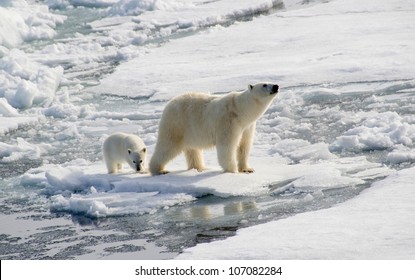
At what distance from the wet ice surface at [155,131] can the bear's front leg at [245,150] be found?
0.14 metres

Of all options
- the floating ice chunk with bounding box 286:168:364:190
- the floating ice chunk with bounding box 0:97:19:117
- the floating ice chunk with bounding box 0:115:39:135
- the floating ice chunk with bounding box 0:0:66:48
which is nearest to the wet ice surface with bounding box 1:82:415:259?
the floating ice chunk with bounding box 286:168:364:190

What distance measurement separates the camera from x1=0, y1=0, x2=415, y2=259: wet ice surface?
22.4 feet

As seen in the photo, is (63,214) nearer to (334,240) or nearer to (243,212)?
(243,212)

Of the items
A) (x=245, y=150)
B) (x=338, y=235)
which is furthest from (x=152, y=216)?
(x=338, y=235)

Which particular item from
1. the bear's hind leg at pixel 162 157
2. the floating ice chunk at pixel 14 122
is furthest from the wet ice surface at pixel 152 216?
the floating ice chunk at pixel 14 122

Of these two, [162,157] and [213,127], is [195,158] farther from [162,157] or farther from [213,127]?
[213,127]

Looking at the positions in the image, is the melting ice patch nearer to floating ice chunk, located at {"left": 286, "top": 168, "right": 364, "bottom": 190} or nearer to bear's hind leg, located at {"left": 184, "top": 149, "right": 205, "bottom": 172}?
floating ice chunk, located at {"left": 286, "top": 168, "right": 364, "bottom": 190}

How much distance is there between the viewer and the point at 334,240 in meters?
5.64

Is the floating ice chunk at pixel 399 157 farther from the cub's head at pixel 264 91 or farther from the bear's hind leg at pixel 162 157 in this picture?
the bear's hind leg at pixel 162 157

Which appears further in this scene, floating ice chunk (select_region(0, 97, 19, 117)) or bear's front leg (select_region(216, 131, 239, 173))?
floating ice chunk (select_region(0, 97, 19, 117))

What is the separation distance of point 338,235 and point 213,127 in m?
2.42

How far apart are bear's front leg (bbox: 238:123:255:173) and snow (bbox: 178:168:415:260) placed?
1.52m

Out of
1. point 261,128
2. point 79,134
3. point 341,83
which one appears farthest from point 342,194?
point 341,83

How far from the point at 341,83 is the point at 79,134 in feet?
12.6
